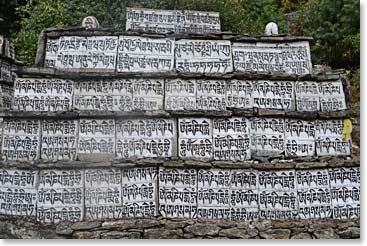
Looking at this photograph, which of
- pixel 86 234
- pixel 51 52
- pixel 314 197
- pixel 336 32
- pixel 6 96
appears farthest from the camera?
pixel 336 32

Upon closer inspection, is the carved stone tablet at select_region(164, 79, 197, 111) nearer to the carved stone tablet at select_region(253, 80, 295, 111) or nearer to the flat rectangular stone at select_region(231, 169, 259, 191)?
the carved stone tablet at select_region(253, 80, 295, 111)

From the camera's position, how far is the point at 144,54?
559 centimetres

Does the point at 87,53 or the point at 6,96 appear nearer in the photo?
the point at 87,53

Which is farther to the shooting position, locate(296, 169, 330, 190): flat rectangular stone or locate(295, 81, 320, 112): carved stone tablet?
locate(295, 81, 320, 112): carved stone tablet

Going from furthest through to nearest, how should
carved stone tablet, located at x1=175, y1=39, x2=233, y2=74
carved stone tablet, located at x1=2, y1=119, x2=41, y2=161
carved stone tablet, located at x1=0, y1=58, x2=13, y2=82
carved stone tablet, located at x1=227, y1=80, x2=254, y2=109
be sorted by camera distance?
carved stone tablet, located at x1=0, y1=58, x2=13, y2=82
carved stone tablet, located at x1=175, y1=39, x2=233, y2=74
carved stone tablet, located at x1=227, y1=80, x2=254, y2=109
carved stone tablet, located at x1=2, y1=119, x2=41, y2=161

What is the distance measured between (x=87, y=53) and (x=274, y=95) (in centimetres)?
228

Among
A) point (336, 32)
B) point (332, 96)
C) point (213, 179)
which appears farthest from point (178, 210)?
point (336, 32)

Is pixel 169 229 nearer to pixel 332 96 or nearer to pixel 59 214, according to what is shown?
pixel 59 214

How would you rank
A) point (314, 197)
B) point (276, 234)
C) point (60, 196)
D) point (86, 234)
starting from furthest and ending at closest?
point (314, 197), point (60, 196), point (276, 234), point (86, 234)

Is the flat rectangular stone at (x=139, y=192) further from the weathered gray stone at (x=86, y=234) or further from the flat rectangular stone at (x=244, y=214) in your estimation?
the flat rectangular stone at (x=244, y=214)

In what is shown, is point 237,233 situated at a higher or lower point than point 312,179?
lower

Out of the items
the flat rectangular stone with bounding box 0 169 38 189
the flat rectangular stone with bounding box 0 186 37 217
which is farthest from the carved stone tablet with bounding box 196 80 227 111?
the flat rectangular stone with bounding box 0 186 37 217

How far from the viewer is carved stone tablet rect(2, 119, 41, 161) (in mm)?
5258

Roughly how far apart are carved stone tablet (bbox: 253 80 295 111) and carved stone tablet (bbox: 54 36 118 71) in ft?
5.70
